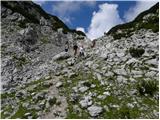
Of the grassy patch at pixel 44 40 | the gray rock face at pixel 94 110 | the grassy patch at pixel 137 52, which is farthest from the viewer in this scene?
the grassy patch at pixel 44 40

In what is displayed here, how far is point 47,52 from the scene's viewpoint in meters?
39.2

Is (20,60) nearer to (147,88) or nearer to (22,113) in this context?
(22,113)

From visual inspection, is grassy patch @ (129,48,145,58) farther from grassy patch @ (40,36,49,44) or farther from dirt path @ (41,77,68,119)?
grassy patch @ (40,36,49,44)

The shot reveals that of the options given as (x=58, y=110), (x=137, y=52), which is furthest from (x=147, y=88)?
(x=137, y=52)

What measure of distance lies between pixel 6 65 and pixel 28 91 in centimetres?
972

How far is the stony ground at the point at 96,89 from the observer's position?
17.6 m

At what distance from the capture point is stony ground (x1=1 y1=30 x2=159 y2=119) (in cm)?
1756

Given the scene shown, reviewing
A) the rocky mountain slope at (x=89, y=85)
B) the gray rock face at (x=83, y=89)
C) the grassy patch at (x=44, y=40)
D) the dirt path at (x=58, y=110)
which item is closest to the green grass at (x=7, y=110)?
the rocky mountain slope at (x=89, y=85)

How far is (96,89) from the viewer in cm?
1983

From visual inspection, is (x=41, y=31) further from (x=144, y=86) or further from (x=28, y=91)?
(x=144, y=86)

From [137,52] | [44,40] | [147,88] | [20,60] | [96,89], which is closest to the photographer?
[147,88]

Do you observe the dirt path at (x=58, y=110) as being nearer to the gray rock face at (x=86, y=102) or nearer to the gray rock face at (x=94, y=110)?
the gray rock face at (x=86, y=102)

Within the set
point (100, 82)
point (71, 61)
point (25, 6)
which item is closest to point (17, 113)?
point (100, 82)

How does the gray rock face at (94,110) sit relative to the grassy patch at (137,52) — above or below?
below
